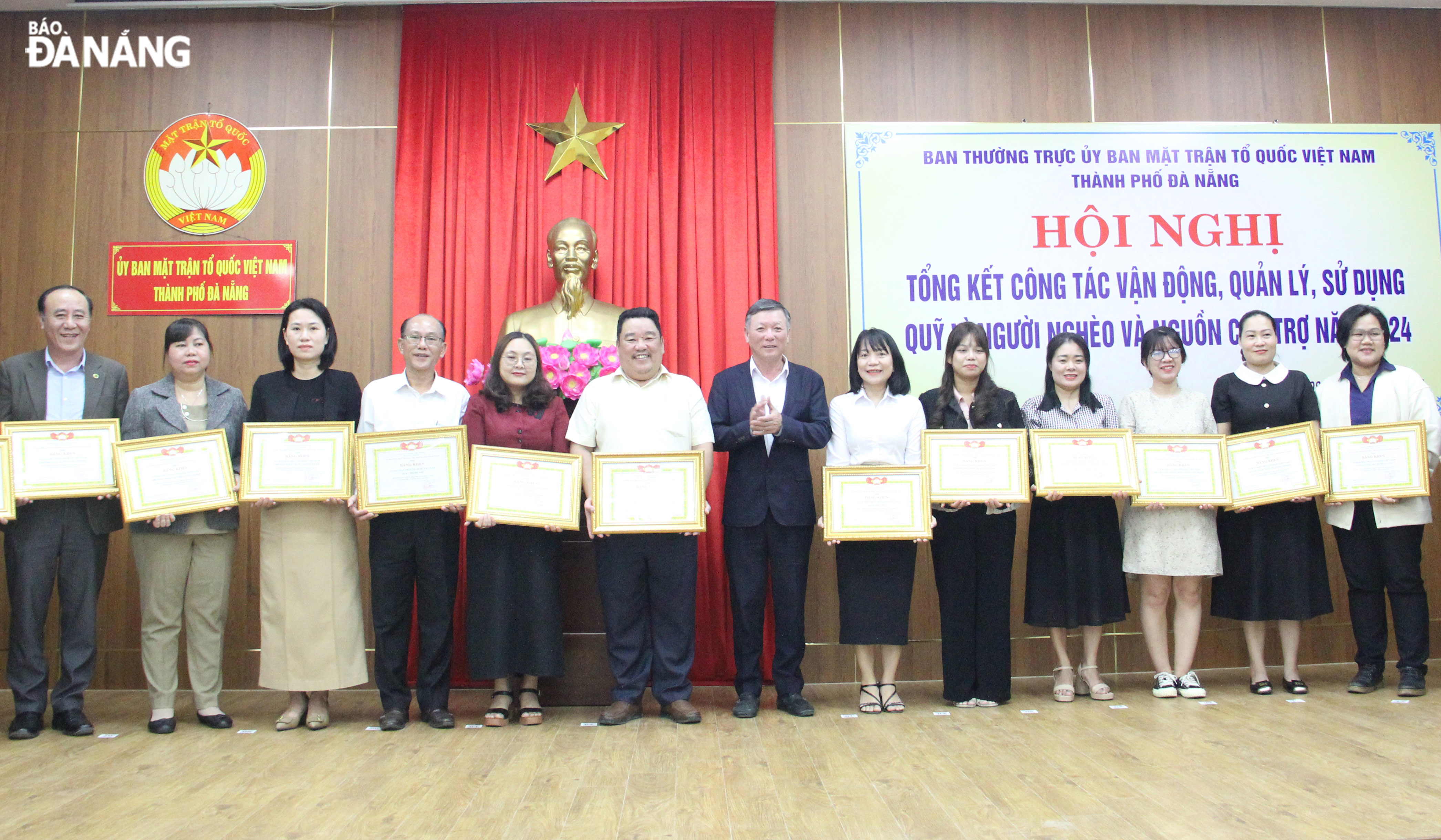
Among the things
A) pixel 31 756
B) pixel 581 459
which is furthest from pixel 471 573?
pixel 31 756

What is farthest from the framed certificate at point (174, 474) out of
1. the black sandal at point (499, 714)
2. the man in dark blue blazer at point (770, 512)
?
the man in dark blue blazer at point (770, 512)

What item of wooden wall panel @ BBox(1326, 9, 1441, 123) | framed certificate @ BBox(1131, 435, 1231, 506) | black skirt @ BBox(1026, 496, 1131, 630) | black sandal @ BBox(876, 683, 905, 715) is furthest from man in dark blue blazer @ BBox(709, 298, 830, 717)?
wooden wall panel @ BBox(1326, 9, 1441, 123)

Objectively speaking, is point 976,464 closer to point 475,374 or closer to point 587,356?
point 587,356

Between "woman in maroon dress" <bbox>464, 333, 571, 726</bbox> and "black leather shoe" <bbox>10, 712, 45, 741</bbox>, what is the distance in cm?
145

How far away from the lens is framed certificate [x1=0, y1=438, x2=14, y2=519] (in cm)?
328

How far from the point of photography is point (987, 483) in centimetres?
353

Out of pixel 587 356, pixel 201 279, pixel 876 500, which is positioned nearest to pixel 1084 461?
pixel 876 500

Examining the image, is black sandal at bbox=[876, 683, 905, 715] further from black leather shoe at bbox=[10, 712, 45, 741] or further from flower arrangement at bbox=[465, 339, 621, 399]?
black leather shoe at bbox=[10, 712, 45, 741]

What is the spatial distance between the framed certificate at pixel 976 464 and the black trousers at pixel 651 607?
0.94 meters

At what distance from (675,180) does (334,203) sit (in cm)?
160

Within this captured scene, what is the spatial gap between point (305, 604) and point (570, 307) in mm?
1594

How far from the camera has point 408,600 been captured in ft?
11.6

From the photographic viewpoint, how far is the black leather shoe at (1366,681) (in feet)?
12.4

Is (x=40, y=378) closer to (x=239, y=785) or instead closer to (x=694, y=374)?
(x=239, y=785)
